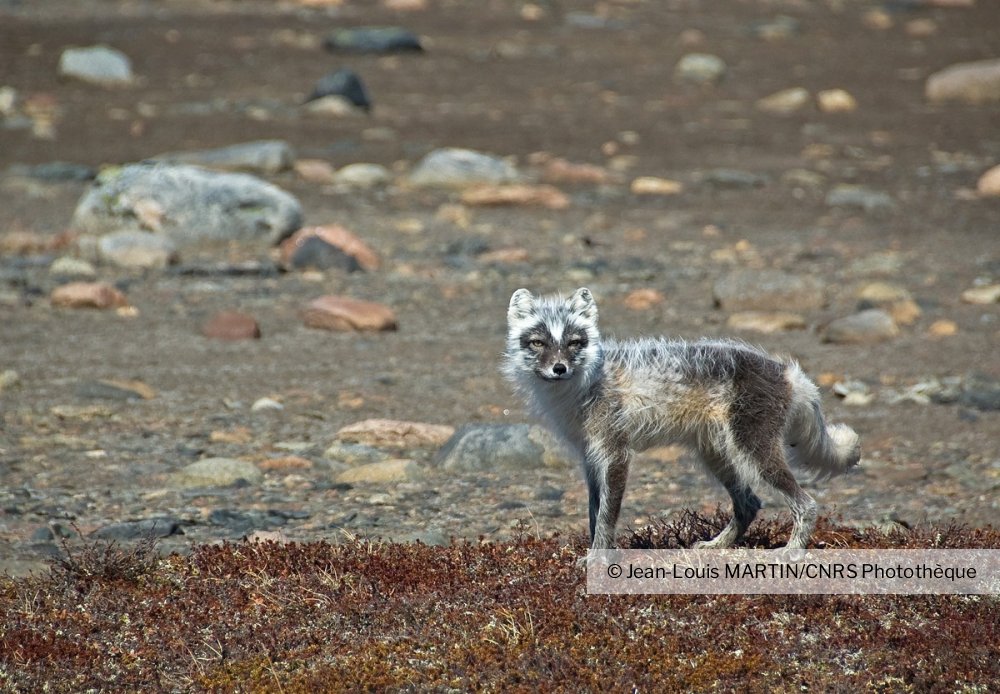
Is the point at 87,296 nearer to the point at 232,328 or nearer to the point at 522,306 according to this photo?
the point at 232,328

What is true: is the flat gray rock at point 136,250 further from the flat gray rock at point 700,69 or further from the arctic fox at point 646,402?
the flat gray rock at point 700,69

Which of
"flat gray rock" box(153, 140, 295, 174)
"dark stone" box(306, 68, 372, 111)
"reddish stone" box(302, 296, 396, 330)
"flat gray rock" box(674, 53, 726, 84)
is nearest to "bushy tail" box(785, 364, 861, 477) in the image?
"reddish stone" box(302, 296, 396, 330)

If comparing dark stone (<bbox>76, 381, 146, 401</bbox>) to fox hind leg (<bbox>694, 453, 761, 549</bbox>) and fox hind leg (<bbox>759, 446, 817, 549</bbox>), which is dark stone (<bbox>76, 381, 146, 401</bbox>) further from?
fox hind leg (<bbox>759, 446, 817, 549</bbox>)

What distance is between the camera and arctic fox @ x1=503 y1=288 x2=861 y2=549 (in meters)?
7.08

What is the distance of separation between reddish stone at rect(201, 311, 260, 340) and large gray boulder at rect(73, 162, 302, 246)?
3.54 meters

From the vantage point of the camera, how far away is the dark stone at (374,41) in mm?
28750

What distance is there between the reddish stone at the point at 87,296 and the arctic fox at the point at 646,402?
27.9ft

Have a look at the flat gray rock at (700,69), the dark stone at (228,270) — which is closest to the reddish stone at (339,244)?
the dark stone at (228,270)

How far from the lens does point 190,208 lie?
1752 centimetres

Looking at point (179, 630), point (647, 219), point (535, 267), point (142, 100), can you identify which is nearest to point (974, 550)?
point (179, 630)

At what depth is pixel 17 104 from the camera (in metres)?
24.6

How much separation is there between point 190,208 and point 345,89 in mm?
8203

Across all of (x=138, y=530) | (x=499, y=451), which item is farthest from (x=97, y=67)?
(x=138, y=530)

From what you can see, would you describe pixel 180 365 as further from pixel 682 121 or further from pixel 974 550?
pixel 682 121
